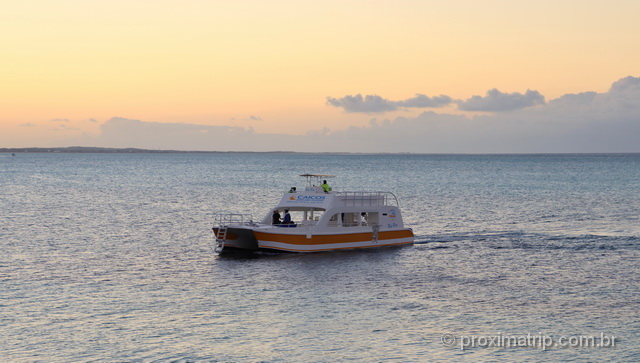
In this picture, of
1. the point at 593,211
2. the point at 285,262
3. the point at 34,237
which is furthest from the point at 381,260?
the point at 593,211

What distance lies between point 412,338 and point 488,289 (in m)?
9.03

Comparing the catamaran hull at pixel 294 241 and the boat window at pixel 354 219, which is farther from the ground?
the boat window at pixel 354 219

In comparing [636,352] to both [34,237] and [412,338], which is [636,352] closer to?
[412,338]

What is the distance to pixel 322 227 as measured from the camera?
42844 mm

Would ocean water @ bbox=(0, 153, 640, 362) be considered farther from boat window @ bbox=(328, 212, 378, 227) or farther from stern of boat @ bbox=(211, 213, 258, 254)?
boat window @ bbox=(328, 212, 378, 227)

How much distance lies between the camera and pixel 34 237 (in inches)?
1950

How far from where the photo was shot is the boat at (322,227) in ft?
138

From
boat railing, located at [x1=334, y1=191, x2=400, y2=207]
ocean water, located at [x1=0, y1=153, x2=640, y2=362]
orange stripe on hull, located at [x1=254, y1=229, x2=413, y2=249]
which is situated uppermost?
boat railing, located at [x1=334, y1=191, x2=400, y2=207]

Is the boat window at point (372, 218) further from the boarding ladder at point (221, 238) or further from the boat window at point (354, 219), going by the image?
the boarding ladder at point (221, 238)

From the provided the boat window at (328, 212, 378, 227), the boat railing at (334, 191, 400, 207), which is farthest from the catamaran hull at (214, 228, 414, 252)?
the boat railing at (334, 191, 400, 207)

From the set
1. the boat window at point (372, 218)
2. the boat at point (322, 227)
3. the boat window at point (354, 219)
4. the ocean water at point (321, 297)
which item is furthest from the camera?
the boat window at point (372, 218)

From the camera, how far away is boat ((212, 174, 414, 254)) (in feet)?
138

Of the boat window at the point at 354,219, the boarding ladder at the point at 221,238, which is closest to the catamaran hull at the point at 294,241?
the boarding ladder at the point at 221,238

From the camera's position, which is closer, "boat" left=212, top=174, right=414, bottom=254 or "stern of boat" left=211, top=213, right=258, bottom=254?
"boat" left=212, top=174, right=414, bottom=254
